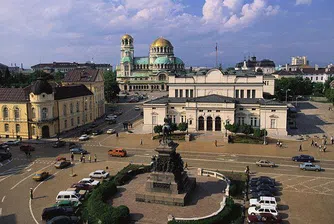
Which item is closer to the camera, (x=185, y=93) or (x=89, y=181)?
(x=89, y=181)

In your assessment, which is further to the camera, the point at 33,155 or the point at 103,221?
the point at 33,155

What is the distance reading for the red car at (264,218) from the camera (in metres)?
27.4

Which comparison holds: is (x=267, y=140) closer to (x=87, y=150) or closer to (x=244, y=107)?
(x=244, y=107)

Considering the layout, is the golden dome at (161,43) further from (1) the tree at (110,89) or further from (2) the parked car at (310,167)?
(2) the parked car at (310,167)

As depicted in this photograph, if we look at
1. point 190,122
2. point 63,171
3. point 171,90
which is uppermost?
point 171,90

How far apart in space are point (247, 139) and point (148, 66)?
11258 cm

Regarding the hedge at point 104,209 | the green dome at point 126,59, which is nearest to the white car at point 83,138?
the hedge at point 104,209

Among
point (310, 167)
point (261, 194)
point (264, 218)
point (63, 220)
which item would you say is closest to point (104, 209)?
point (63, 220)

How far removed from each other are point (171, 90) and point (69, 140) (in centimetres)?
2760

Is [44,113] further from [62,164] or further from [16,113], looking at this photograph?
[62,164]

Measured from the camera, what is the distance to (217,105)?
6500 centimetres

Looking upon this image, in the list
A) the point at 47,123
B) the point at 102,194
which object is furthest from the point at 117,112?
the point at 102,194

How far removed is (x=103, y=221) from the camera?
2608 centimetres

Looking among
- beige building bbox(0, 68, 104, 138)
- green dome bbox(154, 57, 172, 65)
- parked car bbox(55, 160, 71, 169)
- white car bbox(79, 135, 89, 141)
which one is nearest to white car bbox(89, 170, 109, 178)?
parked car bbox(55, 160, 71, 169)
